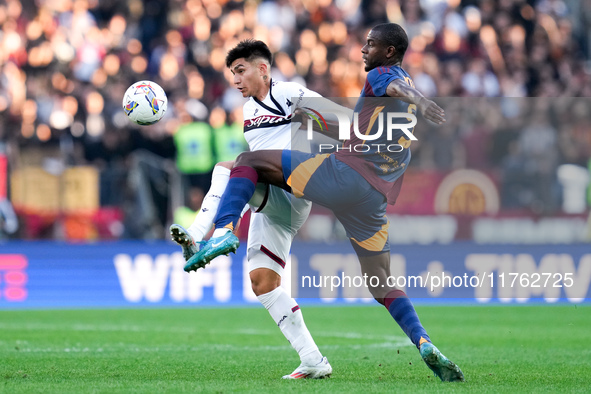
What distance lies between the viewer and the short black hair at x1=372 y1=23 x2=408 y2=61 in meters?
6.35

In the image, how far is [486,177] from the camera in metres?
13.5

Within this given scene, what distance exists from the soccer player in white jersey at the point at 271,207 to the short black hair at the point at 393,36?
2.49ft

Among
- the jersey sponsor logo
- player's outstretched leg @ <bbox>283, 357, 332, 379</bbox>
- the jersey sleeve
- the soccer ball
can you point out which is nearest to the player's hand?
the jersey sleeve

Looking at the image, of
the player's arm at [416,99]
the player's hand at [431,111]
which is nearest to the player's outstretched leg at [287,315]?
the player's arm at [416,99]

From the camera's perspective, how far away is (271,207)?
6.68 meters

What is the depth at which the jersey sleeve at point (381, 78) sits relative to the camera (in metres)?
6.05

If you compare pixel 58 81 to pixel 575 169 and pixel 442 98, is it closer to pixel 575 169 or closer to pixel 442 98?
pixel 442 98

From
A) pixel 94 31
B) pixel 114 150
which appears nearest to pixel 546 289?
pixel 114 150

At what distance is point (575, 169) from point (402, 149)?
7937mm

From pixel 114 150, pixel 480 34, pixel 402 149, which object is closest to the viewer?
pixel 402 149

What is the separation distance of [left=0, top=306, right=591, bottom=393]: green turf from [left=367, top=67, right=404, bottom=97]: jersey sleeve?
1914 mm

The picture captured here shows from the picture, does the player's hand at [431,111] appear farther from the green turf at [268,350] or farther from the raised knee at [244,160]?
the green turf at [268,350]

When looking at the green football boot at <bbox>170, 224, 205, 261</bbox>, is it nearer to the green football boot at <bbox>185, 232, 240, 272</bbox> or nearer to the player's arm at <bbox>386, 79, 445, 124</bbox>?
the green football boot at <bbox>185, 232, 240, 272</bbox>

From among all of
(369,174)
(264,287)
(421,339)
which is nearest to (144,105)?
(264,287)
